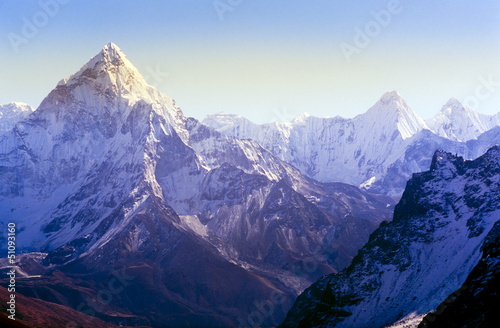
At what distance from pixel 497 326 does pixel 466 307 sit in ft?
27.6

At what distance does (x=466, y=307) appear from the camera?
107500mm

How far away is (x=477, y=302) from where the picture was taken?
106 metres

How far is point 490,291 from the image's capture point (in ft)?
347

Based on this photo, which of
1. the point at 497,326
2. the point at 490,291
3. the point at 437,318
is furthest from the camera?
the point at 437,318

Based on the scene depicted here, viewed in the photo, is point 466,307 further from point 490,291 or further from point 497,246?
point 497,246

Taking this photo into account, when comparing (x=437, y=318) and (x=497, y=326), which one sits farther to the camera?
(x=437, y=318)

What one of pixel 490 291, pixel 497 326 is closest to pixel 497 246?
pixel 490 291

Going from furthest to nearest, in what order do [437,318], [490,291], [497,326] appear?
[437,318] < [490,291] < [497,326]

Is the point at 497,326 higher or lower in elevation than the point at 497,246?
lower

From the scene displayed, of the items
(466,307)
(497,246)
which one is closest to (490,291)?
(466,307)

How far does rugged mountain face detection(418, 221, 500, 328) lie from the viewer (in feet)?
A: 336

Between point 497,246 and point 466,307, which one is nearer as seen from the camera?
point 466,307

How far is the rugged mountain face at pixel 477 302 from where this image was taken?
336ft

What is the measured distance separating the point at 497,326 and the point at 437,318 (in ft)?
49.9
